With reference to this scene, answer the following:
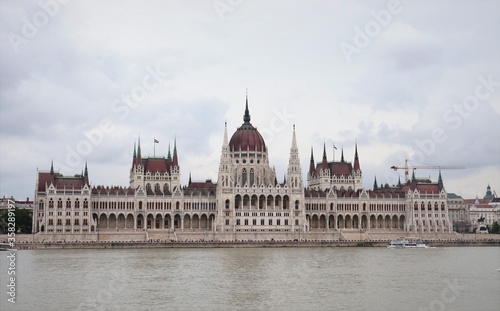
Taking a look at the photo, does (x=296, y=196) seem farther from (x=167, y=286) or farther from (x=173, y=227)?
(x=167, y=286)

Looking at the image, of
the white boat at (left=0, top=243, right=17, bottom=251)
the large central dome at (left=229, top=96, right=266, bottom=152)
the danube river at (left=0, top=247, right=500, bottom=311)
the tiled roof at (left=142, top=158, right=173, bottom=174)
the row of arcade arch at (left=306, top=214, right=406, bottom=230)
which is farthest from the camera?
the large central dome at (left=229, top=96, right=266, bottom=152)

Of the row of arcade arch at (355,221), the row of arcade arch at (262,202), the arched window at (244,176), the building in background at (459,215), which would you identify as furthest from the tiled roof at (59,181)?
the building in background at (459,215)

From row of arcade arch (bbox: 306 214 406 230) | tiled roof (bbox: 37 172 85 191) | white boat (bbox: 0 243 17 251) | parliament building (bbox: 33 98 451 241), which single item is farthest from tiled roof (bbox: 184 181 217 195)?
white boat (bbox: 0 243 17 251)

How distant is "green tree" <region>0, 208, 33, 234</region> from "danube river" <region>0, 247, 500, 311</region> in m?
29.6

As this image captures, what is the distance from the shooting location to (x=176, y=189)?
4990 inches

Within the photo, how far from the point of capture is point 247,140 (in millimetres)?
135125

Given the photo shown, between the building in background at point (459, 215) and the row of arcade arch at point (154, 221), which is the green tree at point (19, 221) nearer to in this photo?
the row of arcade arch at point (154, 221)

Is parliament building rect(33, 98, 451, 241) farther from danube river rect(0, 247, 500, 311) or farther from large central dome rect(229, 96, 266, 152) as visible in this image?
danube river rect(0, 247, 500, 311)

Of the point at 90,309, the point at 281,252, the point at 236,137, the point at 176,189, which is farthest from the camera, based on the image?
the point at 236,137

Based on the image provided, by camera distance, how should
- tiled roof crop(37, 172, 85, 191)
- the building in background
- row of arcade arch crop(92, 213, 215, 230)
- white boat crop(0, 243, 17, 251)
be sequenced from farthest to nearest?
the building in background, row of arcade arch crop(92, 213, 215, 230), tiled roof crop(37, 172, 85, 191), white boat crop(0, 243, 17, 251)

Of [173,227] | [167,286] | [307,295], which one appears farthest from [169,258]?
[173,227]

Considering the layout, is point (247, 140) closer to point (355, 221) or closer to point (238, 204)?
point (238, 204)

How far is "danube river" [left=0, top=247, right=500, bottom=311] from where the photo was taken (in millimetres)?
49625

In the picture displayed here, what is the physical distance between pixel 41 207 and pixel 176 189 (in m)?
21.1
